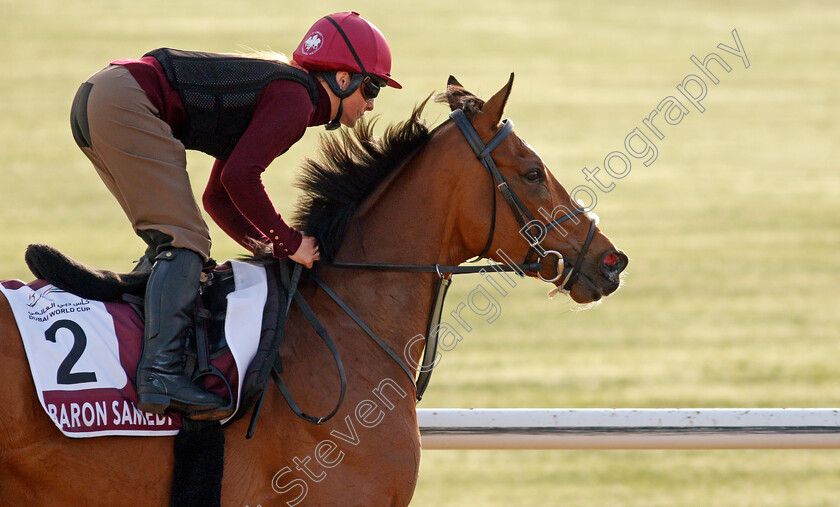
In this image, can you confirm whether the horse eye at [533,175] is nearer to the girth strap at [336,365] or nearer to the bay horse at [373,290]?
the bay horse at [373,290]

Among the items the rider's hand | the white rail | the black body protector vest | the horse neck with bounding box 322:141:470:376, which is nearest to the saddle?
the rider's hand

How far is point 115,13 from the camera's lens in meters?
35.0

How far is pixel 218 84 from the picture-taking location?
3.15m

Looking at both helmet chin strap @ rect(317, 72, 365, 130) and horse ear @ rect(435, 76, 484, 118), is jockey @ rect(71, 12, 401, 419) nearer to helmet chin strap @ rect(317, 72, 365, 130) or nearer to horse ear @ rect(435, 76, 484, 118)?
helmet chin strap @ rect(317, 72, 365, 130)

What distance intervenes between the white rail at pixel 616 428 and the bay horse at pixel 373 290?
0.66 metres

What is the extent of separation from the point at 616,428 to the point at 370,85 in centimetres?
177

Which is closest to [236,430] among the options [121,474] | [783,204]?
[121,474]

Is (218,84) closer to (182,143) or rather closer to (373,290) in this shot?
(182,143)

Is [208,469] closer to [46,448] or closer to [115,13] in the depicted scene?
[46,448]

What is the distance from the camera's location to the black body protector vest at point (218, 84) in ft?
10.3

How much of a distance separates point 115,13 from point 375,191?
34557 millimetres

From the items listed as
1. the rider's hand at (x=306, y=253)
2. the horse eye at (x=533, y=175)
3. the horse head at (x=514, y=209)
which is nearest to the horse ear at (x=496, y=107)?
the horse head at (x=514, y=209)

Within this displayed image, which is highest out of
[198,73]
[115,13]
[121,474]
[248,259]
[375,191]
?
[198,73]

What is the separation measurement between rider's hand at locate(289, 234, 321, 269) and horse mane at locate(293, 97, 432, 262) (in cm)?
14
